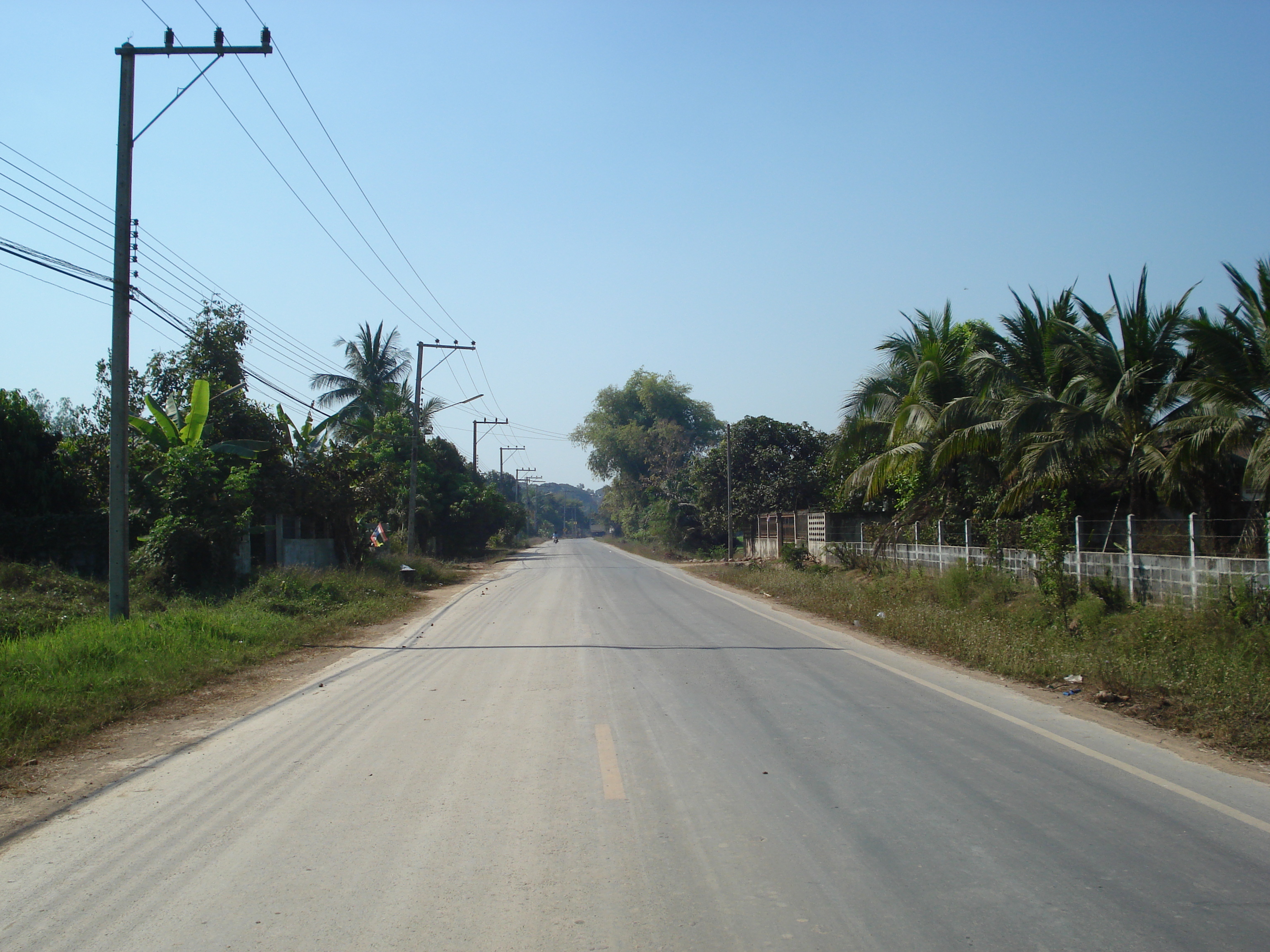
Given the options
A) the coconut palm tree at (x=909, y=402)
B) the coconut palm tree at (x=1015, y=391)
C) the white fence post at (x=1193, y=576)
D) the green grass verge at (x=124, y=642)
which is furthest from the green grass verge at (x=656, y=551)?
the white fence post at (x=1193, y=576)

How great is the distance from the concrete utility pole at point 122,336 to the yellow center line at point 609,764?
883 cm

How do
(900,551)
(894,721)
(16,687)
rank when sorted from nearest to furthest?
(894,721) < (16,687) < (900,551)

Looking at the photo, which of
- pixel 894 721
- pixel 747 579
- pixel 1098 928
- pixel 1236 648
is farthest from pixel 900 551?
pixel 1098 928

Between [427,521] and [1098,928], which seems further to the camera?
[427,521]

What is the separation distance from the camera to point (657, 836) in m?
5.03

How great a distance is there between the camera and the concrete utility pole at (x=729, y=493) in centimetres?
4206

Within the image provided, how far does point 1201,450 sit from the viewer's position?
14.1 metres

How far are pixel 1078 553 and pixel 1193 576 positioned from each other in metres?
2.84

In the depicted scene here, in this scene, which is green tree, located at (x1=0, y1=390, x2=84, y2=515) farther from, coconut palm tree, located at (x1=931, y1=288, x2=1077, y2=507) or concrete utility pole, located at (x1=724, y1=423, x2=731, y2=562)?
concrete utility pole, located at (x1=724, y1=423, x2=731, y2=562)

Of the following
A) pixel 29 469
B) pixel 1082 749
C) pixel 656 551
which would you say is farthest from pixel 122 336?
pixel 656 551

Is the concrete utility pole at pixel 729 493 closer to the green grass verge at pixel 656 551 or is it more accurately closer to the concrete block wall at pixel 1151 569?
the green grass verge at pixel 656 551

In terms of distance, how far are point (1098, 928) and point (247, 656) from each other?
37.2 ft

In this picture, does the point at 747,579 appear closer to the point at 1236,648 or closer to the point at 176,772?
the point at 1236,648

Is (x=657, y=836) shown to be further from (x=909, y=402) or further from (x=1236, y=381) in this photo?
(x=909, y=402)
